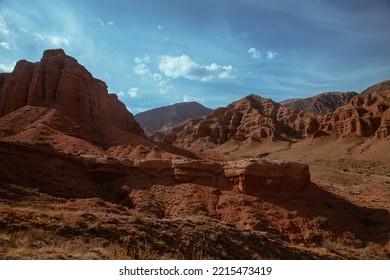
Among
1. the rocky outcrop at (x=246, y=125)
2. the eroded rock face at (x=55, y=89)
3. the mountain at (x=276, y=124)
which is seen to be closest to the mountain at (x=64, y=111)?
the eroded rock face at (x=55, y=89)

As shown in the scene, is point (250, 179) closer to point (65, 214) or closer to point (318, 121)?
point (65, 214)

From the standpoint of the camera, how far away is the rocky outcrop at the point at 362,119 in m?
87.8

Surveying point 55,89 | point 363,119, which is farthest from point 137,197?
point 363,119

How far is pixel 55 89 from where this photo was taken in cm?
4978

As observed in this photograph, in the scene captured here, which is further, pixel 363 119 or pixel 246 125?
pixel 246 125

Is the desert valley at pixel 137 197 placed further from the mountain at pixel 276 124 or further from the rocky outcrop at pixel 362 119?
the mountain at pixel 276 124

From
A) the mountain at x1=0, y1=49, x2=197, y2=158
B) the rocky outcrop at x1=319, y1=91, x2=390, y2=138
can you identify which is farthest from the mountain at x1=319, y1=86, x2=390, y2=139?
the mountain at x1=0, y1=49, x2=197, y2=158

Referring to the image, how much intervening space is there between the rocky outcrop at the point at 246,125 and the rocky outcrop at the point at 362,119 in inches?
300

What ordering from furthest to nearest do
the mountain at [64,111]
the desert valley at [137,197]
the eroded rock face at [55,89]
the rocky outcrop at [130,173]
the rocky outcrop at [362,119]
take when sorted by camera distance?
the rocky outcrop at [362,119], the eroded rock face at [55,89], the mountain at [64,111], the rocky outcrop at [130,173], the desert valley at [137,197]

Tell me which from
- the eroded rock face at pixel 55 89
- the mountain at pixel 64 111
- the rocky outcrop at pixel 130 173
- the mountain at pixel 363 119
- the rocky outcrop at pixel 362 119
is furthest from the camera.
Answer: the rocky outcrop at pixel 362 119

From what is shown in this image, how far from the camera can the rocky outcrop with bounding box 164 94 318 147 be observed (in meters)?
111

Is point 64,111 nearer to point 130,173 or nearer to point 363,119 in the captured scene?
point 130,173

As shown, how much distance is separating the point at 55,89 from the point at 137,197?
33875mm
